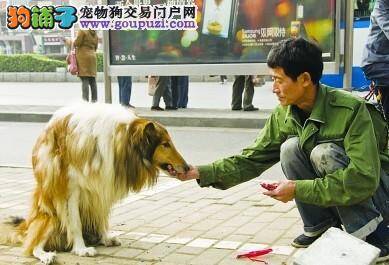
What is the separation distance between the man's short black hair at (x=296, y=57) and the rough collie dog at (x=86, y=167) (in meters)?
0.90

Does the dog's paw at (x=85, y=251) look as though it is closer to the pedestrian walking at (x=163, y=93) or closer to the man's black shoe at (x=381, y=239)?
the man's black shoe at (x=381, y=239)

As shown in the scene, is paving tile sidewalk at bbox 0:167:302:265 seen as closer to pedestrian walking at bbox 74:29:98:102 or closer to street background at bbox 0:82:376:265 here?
street background at bbox 0:82:376:265

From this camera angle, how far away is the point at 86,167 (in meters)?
3.66

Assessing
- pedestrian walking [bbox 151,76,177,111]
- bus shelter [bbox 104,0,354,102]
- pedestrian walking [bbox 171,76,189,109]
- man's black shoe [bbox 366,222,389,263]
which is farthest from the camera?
pedestrian walking [bbox 171,76,189,109]

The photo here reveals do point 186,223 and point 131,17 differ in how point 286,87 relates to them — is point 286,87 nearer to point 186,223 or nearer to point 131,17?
point 186,223

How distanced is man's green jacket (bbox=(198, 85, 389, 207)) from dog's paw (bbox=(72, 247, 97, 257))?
93 cm

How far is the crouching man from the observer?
2.97 m

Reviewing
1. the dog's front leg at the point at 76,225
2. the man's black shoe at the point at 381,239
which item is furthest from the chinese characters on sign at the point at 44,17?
the man's black shoe at the point at 381,239

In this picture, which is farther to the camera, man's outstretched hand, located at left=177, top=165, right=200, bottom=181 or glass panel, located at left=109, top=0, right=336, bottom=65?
glass panel, located at left=109, top=0, right=336, bottom=65

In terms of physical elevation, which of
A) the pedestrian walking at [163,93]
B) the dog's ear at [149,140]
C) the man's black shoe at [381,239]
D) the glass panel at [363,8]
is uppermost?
the glass panel at [363,8]

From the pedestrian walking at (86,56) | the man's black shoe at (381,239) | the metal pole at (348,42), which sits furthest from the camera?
the pedestrian walking at (86,56)

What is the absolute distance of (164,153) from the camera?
11.9 feet

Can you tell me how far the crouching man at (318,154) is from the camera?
9.75ft

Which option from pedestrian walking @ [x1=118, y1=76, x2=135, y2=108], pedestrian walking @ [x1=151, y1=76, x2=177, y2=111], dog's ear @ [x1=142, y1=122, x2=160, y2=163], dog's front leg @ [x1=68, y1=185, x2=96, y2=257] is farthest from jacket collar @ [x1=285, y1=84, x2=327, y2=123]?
pedestrian walking @ [x1=118, y1=76, x2=135, y2=108]
